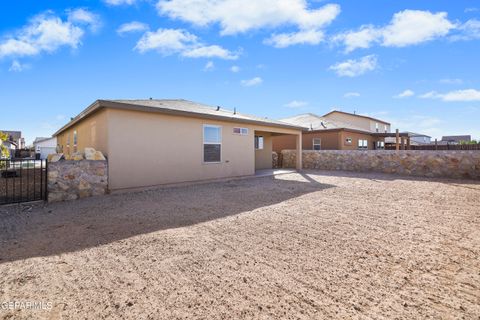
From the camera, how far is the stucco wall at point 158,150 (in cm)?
698

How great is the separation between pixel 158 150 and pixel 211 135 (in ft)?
7.88

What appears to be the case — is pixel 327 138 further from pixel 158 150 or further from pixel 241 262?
pixel 241 262

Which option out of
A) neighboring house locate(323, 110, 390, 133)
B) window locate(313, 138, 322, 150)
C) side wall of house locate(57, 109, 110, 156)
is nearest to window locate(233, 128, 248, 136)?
side wall of house locate(57, 109, 110, 156)

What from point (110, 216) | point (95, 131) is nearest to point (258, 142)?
point (95, 131)

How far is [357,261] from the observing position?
2.80 meters

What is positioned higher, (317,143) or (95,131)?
(317,143)

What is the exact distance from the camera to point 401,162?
12.3 metres

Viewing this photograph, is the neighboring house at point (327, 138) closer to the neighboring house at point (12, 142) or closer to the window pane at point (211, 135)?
the window pane at point (211, 135)

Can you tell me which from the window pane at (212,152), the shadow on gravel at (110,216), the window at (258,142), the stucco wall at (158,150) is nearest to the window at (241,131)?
the stucco wall at (158,150)

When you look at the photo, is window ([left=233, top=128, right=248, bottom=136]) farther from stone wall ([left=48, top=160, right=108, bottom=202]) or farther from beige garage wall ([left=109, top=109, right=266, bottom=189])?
stone wall ([left=48, top=160, right=108, bottom=202])

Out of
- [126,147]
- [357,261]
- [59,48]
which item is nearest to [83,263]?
[357,261]

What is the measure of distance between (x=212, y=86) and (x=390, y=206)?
488 inches

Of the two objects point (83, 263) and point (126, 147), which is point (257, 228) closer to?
point (83, 263)

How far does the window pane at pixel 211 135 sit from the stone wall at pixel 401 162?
26.6ft
